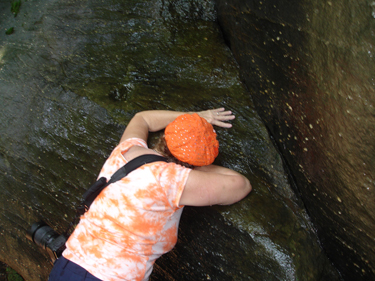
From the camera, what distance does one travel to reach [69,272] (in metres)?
2.12

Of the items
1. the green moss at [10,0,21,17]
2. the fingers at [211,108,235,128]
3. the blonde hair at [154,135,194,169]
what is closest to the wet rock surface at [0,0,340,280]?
the fingers at [211,108,235,128]

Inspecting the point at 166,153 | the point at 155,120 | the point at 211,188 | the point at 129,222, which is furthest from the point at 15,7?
the point at 211,188

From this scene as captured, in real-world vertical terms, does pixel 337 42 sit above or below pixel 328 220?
above

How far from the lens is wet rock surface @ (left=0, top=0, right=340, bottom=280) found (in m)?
2.56

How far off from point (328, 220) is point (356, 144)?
2.98ft

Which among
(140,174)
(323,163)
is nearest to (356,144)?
(323,163)

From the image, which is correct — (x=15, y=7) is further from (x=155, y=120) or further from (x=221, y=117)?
(x=221, y=117)

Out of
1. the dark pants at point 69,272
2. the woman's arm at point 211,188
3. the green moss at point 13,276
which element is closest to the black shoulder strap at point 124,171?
the woman's arm at point 211,188

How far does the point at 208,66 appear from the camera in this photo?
129 inches

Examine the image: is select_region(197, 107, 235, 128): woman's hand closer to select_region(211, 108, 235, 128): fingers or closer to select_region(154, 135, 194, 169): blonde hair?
select_region(211, 108, 235, 128): fingers

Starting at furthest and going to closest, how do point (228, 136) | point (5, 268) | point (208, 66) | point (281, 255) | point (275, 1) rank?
point (5, 268)
point (208, 66)
point (228, 136)
point (281, 255)
point (275, 1)

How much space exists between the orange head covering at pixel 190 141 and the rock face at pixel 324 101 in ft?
2.78

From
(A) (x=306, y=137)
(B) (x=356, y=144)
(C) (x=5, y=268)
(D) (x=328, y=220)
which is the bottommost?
(C) (x=5, y=268)

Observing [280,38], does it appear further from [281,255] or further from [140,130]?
[281,255]
